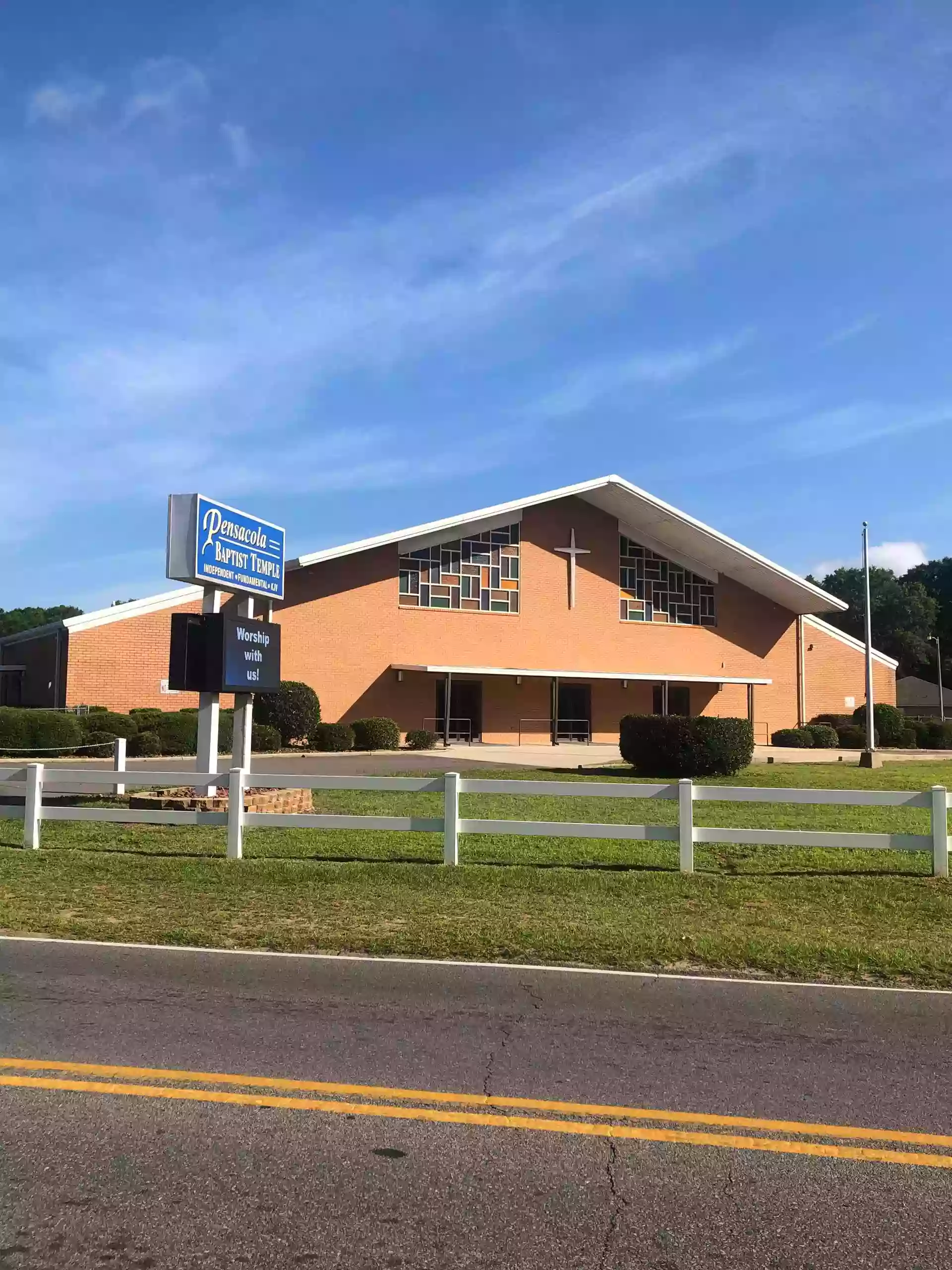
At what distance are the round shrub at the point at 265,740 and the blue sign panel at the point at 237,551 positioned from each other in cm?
1395

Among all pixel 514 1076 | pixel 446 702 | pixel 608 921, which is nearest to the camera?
pixel 514 1076

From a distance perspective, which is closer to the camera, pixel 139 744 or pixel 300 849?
pixel 300 849

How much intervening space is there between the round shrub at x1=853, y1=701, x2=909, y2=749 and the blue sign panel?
31.5 m

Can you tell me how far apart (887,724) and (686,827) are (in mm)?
35932

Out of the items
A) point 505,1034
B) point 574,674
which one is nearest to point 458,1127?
point 505,1034

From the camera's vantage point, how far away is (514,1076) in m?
5.37

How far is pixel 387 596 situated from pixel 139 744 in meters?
12.0

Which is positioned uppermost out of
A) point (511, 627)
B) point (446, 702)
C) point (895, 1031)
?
point (511, 627)

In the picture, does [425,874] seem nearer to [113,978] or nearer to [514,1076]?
[113,978]

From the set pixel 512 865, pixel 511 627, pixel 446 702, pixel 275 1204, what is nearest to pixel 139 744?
pixel 446 702

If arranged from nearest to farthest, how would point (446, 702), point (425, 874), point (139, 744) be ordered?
1. point (425, 874)
2. point (139, 744)
3. point (446, 702)

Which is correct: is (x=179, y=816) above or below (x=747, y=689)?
below

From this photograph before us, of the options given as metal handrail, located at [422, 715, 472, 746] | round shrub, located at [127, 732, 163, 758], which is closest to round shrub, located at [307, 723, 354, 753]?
metal handrail, located at [422, 715, 472, 746]

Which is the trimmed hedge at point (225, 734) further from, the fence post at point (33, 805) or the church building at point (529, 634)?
the fence post at point (33, 805)
